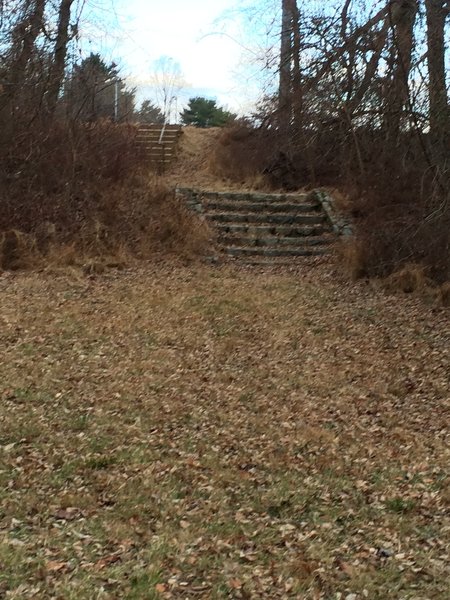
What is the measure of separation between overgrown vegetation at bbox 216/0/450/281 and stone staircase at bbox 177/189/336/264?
1.07 m

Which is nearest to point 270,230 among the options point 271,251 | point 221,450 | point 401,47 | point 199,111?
point 271,251

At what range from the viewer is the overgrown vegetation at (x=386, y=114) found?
795 centimetres

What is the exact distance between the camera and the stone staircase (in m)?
11.1

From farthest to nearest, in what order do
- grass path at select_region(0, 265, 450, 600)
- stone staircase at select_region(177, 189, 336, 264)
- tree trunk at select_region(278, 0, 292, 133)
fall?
1. stone staircase at select_region(177, 189, 336, 264)
2. tree trunk at select_region(278, 0, 292, 133)
3. grass path at select_region(0, 265, 450, 600)

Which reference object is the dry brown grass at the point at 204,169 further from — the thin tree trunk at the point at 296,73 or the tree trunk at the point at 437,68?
the tree trunk at the point at 437,68

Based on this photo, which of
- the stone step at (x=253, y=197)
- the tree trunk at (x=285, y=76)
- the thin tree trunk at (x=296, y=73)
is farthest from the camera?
the stone step at (x=253, y=197)

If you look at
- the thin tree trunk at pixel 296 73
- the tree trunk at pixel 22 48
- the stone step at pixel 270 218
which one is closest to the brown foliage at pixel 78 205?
the tree trunk at pixel 22 48

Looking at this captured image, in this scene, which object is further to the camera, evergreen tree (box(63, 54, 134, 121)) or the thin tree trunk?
evergreen tree (box(63, 54, 134, 121))

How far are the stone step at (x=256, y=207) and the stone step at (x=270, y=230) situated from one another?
2.30ft

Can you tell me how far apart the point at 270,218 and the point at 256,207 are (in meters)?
0.61

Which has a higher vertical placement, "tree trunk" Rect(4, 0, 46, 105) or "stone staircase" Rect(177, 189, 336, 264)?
"tree trunk" Rect(4, 0, 46, 105)

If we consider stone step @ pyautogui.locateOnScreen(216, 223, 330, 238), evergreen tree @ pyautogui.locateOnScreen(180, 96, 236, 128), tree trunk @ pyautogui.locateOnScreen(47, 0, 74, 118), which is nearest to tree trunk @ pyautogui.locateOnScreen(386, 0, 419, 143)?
stone step @ pyautogui.locateOnScreen(216, 223, 330, 238)

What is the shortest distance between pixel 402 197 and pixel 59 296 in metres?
6.12

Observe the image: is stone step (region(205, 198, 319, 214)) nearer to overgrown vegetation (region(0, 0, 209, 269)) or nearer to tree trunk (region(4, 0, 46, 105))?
overgrown vegetation (region(0, 0, 209, 269))
